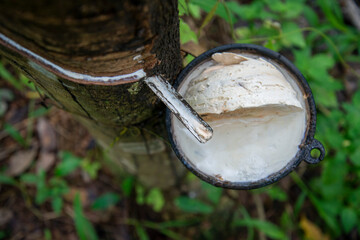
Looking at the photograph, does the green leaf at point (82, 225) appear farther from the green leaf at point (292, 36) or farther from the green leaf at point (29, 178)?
the green leaf at point (292, 36)

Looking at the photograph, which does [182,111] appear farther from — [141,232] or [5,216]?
[5,216]

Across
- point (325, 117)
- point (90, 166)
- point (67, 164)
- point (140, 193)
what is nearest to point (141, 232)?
point (140, 193)

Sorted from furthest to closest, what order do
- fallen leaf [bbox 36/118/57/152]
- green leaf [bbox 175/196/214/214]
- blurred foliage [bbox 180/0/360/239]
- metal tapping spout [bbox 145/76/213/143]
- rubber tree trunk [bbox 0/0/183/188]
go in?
fallen leaf [bbox 36/118/57/152], green leaf [bbox 175/196/214/214], blurred foliage [bbox 180/0/360/239], metal tapping spout [bbox 145/76/213/143], rubber tree trunk [bbox 0/0/183/188]

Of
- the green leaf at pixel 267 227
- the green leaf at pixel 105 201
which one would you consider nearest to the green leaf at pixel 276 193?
the green leaf at pixel 267 227

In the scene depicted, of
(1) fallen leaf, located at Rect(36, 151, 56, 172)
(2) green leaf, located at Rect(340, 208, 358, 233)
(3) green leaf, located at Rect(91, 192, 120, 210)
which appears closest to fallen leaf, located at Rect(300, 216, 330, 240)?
(2) green leaf, located at Rect(340, 208, 358, 233)

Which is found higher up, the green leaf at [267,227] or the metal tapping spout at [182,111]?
the metal tapping spout at [182,111]

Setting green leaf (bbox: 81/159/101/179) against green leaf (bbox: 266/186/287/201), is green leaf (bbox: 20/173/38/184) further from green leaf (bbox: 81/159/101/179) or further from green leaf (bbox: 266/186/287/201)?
green leaf (bbox: 266/186/287/201)

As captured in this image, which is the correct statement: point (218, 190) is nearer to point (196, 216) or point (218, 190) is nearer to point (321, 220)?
point (196, 216)
